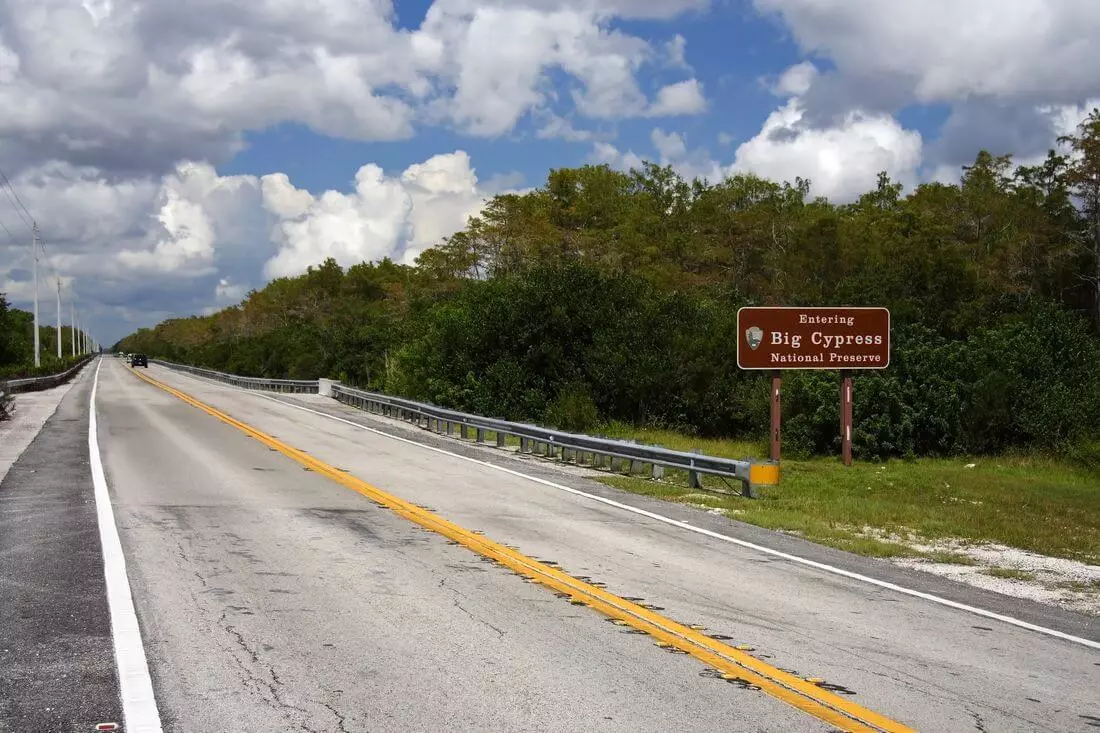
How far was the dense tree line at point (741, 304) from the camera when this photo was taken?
28.8 meters

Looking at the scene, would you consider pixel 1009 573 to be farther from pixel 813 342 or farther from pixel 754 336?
pixel 813 342

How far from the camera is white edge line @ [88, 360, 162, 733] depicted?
5.55 metres

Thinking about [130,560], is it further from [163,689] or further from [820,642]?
[820,642]

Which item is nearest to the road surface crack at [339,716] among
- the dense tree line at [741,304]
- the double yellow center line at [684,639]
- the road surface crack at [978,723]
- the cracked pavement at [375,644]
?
the cracked pavement at [375,644]

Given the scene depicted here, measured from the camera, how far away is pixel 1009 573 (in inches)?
434

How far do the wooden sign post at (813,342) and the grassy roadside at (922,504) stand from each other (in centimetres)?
210

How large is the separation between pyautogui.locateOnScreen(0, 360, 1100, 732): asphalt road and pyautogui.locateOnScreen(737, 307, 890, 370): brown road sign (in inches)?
383

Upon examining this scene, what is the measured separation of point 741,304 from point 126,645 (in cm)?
3866

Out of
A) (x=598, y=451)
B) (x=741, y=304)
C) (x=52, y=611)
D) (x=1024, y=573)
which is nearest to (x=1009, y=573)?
(x=1024, y=573)

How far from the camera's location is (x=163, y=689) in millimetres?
6027

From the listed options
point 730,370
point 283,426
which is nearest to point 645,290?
point 730,370

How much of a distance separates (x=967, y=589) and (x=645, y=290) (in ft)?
99.7

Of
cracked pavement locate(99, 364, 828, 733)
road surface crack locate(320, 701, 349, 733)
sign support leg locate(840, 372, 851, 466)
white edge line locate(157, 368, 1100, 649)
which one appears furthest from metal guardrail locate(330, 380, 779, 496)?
road surface crack locate(320, 701, 349, 733)

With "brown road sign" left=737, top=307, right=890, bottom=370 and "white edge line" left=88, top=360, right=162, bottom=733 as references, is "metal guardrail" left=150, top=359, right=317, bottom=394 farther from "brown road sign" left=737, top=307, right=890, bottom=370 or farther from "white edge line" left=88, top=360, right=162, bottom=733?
"white edge line" left=88, top=360, right=162, bottom=733
